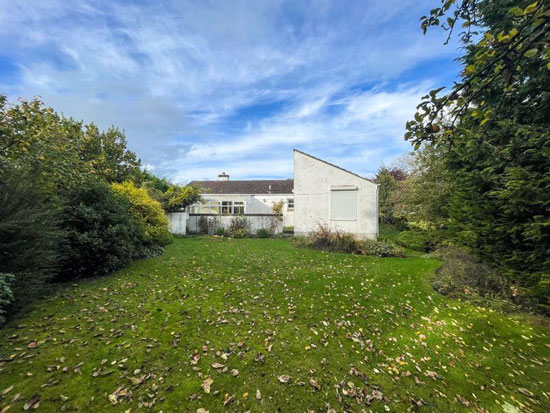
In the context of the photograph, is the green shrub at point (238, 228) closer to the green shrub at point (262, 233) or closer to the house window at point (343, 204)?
the green shrub at point (262, 233)

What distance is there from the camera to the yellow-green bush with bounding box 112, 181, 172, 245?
Result: 9219 mm

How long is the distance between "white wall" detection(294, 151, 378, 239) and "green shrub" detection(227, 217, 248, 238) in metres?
3.61

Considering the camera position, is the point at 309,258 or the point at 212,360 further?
the point at 309,258

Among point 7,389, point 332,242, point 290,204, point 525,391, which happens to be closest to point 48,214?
point 7,389

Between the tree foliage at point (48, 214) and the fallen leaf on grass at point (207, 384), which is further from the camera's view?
the tree foliage at point (48, 214)

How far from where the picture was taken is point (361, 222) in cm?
1306

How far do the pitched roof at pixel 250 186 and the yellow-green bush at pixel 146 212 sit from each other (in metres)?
17.7

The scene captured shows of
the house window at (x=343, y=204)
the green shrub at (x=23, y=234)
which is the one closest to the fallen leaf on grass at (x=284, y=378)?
the green shrub at (x=23, y=234)

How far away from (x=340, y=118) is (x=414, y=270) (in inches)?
349

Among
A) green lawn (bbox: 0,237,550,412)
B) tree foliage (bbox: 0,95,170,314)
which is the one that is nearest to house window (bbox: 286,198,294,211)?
tree foliage (bbox: 0,95,170,314)

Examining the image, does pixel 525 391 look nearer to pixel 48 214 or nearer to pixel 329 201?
pixel 48 214

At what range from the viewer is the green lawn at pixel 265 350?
8.49 ft

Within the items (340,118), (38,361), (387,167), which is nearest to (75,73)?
(38,361)

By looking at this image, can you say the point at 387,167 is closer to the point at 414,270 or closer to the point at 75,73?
the point at 414,270
